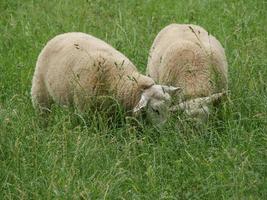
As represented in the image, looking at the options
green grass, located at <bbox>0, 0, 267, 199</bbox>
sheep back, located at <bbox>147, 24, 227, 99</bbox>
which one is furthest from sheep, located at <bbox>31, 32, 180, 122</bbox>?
sheep back, located at <bbox>147, 24, 227, 99</bbox>

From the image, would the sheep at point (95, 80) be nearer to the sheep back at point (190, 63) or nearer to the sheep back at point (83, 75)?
the sheep back at point (83, 75)

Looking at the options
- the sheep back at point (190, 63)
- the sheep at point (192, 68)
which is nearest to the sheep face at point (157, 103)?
the sheep at point (192, 68)

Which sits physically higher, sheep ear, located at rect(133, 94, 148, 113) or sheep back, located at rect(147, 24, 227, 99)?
sheep back, located at rect(147, 24, 227, 99)

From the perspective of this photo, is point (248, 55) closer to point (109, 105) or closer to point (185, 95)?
point (185, 95)

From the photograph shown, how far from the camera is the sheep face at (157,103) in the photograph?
6.44m

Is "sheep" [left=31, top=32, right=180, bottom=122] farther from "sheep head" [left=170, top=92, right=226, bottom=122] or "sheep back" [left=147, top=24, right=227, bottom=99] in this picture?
"sheep back" [left=147, top=24, right=227, bottom=99]

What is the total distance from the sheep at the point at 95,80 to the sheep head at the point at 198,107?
21cm

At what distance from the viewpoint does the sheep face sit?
644 centimetres

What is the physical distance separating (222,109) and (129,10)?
4.31 metres

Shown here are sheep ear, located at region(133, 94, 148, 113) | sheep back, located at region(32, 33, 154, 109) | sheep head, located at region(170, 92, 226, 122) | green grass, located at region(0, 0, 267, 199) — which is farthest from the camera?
sheep back, located at region(32, 33, 154, 109)

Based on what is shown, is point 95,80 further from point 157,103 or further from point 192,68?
point 192,68

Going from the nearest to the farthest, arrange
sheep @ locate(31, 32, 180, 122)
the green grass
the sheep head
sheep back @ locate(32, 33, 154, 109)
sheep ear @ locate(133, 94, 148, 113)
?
the green grass < the sheep head < sheep ear @ locate(133, 94, 148, 113) < sheep @ locate(31, 32, 180, 122) < sheep back @ locate(32, 33, 154, 109)

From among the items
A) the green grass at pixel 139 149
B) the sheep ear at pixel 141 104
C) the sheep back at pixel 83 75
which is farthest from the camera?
the sheep back at pixel 83 75

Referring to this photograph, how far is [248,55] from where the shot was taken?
7.66m
